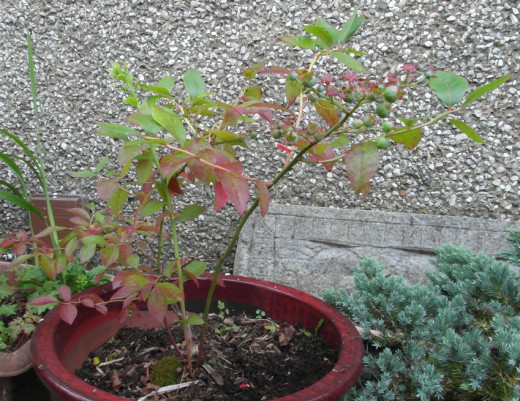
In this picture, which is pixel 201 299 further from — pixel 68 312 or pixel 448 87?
pixel 448 87

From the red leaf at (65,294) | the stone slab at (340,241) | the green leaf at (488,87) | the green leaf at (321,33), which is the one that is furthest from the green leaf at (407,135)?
the stone slab at (340,241)

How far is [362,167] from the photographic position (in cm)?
83

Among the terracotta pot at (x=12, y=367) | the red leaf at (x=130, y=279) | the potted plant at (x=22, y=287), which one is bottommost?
the terracotta pot at (x=12, y=367)

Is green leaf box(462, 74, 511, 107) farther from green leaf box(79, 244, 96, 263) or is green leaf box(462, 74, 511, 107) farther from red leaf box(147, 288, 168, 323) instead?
green leaf box(79, 244, 96, 263)

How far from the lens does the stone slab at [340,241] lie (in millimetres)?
2109

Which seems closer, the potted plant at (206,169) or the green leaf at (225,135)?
the potted plant at (206,169)

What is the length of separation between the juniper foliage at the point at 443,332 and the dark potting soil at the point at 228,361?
0.51 feet

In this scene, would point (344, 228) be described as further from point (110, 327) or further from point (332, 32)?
point (332, 32)

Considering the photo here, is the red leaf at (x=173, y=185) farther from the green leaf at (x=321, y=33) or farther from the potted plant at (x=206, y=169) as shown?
the green leaf at (x=321, y=33)

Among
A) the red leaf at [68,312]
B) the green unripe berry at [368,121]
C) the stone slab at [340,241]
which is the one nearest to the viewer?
the green unripe berry at [368,121]

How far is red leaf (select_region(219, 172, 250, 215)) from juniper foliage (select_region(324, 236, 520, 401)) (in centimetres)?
63

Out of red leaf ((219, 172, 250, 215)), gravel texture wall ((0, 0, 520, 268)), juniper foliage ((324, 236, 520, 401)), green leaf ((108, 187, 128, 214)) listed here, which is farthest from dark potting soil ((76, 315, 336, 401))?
gravel texture wall ((0, 0, 520, 268))

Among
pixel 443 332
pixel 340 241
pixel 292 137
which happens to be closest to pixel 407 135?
pixel 292 137

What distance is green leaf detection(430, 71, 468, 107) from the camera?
827 mm
